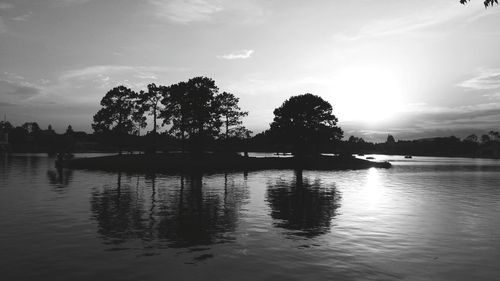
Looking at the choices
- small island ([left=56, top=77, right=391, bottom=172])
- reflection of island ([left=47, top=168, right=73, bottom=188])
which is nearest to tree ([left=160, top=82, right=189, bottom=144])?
small island ([left=56, top=77, right=391, bottom=172])

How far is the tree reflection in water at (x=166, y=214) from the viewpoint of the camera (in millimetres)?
19688

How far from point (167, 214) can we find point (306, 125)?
3510 inches

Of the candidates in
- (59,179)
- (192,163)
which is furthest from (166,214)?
(192,163)

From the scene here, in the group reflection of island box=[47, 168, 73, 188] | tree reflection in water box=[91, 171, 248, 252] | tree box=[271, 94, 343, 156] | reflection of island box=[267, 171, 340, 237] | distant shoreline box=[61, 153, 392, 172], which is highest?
tree box=[271, 94, 343, 156]

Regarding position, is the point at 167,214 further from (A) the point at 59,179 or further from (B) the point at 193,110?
(B) the point at 193,110

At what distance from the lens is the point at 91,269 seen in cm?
1401

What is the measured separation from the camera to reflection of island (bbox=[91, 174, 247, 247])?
65.2 feet

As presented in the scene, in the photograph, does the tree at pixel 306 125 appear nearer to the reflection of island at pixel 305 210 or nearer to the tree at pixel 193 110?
the tree at pixel 193 110

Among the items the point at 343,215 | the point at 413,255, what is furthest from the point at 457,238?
the point at 343,215

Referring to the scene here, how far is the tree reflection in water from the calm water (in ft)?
0.25

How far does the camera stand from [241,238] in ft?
65.3

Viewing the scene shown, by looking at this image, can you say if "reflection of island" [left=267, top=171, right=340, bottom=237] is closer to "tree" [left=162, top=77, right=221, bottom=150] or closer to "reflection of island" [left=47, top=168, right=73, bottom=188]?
"reflection of island" [left=47, top=168, right=73, bottom=188]

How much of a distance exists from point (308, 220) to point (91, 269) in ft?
51.6

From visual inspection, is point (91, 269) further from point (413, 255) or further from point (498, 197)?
point (498, 197)
